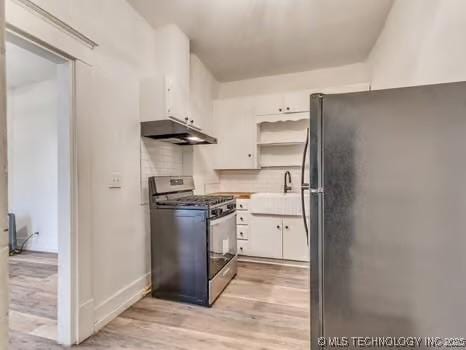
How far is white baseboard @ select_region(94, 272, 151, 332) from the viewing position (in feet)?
6.33

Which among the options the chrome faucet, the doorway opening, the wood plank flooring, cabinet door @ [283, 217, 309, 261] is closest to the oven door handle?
cabinet door @ [283, 217, 309, 261]

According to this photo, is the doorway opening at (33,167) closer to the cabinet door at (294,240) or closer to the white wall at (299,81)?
the white wall at (299,81)

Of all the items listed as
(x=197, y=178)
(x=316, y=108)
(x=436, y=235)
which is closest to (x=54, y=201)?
(x=197, y=178)

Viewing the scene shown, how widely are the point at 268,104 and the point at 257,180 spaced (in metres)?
1.15

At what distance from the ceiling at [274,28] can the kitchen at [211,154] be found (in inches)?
0.7

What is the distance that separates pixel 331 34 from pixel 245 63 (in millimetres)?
1133

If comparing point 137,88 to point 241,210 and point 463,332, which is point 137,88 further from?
point 463,332

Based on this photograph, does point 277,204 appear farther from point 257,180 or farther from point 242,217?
point 257,180

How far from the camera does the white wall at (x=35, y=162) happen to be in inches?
160

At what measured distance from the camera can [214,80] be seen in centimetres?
401

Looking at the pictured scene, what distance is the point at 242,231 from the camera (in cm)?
345

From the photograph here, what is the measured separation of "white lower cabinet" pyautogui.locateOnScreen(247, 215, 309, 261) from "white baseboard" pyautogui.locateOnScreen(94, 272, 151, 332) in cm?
141

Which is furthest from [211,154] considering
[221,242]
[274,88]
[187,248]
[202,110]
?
[187,248]

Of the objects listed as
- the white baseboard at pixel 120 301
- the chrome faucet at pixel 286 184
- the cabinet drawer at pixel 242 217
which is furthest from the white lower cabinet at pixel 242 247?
the white baseboard at pixel 120 301
